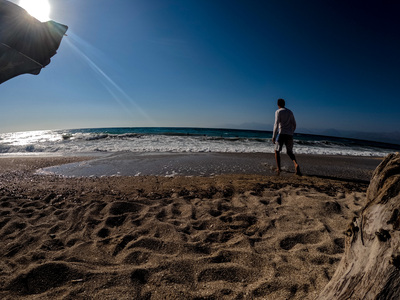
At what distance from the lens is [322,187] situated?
466 centimetres

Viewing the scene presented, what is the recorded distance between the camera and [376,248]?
1115 millimetres

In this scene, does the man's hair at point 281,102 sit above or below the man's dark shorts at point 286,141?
above

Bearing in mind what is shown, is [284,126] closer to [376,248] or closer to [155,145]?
[376,248]

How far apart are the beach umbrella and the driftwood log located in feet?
14.2

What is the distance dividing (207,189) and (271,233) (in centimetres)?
196

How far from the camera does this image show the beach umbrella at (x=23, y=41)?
8.78 ft

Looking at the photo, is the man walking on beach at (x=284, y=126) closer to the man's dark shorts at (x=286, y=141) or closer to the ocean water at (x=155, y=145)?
the man's dark shorts at (x=286, y=141)

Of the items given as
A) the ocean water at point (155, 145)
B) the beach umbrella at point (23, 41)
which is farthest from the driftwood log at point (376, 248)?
the ocean water at point (155, 145)

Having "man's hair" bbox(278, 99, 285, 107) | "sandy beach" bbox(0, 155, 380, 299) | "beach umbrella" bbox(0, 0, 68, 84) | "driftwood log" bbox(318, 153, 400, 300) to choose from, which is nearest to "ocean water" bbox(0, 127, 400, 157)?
"man's hair" bbox(278, 99, 285, 107)

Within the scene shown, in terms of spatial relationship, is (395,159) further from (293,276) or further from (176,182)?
(176,182)

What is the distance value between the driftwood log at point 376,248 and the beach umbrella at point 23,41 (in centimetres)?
432

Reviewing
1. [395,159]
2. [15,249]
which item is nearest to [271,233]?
[395,159]

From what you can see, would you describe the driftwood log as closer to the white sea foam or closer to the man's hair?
the man's hair

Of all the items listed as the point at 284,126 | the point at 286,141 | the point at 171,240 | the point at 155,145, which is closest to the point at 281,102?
the point at 284,126
